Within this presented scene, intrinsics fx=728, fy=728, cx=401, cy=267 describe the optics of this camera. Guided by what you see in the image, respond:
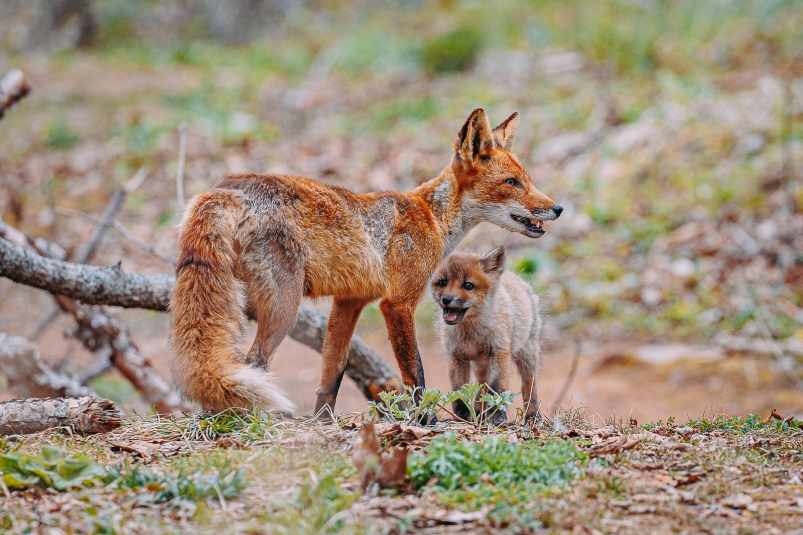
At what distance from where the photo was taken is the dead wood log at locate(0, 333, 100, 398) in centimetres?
690

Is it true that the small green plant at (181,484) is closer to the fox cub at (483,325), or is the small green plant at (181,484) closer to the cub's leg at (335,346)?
the cub's leg at (335,346)

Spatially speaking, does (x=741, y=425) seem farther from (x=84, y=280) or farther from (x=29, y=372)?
(x=29, y=372)

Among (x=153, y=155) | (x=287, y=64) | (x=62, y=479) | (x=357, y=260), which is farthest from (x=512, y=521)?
(x=287, y=64)

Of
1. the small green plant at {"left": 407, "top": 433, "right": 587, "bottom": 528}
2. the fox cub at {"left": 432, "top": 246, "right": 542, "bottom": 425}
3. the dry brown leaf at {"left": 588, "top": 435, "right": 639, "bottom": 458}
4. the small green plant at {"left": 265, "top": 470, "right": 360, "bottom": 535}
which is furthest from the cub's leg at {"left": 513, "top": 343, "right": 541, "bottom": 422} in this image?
the small green plant at {"left": 265, "top": 470, "right": 360, "bottom": 535}

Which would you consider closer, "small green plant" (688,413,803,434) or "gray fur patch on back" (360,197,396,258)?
"small green plant" (688,413,803,434)

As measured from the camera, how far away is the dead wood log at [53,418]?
15.2ft

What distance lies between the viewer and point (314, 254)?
5.22 meters

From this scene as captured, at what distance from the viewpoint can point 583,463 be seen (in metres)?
3.99

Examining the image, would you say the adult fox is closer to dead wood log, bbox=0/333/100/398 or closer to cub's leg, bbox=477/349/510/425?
cub's leg, bbox=477/349/510/425

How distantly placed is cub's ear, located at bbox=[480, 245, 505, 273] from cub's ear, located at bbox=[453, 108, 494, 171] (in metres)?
0.79

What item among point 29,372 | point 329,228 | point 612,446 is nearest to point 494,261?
point 329,228

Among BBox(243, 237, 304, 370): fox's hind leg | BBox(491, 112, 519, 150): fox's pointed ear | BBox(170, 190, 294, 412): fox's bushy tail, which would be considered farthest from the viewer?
BBox(491, 112, 519, 150): fox's pointed ear

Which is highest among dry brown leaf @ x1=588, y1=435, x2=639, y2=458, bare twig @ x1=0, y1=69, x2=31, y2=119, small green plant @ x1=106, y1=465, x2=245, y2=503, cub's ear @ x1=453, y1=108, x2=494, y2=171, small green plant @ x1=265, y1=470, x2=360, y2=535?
cub's ear @ x1=453, y1=108, x2=494, y2=171

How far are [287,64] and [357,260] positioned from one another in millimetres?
17672
